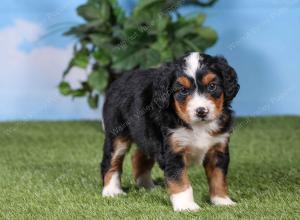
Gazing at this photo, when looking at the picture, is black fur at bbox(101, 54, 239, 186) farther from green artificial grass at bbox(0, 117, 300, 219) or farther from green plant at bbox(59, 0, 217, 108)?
green plant at bbox(59, 0, 217, 108)

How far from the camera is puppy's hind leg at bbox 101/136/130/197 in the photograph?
468cm

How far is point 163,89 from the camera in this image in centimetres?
402

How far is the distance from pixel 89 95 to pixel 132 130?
4.62 metres

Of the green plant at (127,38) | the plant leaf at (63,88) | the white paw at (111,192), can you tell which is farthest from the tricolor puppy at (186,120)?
the plant leaf at (63,88)

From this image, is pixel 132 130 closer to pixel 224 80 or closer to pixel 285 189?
pixel 224 80

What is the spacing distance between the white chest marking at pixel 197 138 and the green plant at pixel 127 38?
13.8 ft

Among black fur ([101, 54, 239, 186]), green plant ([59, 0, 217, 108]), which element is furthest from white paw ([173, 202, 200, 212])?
green plant ([59, 0, 217, 108])

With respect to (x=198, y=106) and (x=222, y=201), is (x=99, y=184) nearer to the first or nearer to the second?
(x=222, y=201)

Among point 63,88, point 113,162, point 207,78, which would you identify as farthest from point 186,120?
point 63,88

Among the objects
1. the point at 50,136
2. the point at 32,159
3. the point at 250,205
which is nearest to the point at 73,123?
the point at 50,136

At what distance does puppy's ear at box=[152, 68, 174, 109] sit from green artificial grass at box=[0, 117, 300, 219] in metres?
0.64

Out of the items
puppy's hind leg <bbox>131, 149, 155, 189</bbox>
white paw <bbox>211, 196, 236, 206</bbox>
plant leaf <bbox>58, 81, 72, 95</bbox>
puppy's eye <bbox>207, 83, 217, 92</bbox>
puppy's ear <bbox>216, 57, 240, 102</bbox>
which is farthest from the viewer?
plant leaf <bbox>58, 81, 72, 95</bbox>

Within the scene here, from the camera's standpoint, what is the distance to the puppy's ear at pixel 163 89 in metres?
4.00

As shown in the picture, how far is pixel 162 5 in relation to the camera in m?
8.78
